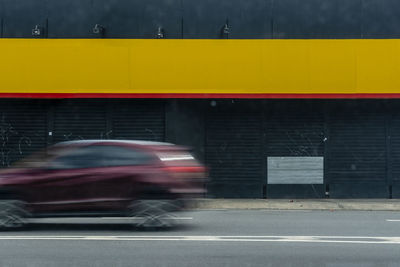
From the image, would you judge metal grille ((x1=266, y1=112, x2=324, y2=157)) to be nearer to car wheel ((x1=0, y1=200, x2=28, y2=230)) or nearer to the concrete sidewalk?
the concrete sidewalk

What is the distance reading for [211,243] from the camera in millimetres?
→ 10273

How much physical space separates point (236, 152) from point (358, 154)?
3.57 metres

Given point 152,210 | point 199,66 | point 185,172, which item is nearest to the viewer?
point 152,210

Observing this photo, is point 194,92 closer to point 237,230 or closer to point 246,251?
point 237,230

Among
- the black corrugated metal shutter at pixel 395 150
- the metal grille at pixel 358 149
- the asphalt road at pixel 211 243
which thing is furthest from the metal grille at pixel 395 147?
the asphalt road at pixel 211 243

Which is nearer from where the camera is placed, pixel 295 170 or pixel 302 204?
pixel 302 204

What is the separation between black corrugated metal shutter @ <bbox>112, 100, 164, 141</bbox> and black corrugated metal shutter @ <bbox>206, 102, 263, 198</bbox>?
4.80 feet

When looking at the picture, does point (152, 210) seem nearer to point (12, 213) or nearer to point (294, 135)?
point (12, 213)

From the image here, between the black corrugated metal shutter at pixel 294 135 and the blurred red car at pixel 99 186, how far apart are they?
8.00m

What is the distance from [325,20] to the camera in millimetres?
19609

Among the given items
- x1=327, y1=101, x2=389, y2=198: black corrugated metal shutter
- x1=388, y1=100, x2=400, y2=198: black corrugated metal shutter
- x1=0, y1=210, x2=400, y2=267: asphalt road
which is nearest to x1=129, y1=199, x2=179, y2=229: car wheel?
x1=0, y1=210, x2=400, y2=267: asphalt road

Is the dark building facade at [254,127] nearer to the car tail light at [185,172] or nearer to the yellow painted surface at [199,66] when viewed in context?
the yellow painted surface at [199,66]

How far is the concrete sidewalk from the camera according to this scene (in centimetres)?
1716

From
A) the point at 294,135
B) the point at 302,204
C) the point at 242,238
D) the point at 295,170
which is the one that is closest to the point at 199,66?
the point at 294,135
